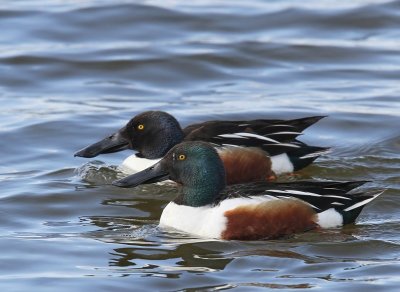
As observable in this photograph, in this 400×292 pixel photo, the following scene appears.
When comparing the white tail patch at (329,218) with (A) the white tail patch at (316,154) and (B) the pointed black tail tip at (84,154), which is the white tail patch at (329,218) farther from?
(B) the pointed black tail tip at (84,154)

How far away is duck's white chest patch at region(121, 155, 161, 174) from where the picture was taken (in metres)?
10.8

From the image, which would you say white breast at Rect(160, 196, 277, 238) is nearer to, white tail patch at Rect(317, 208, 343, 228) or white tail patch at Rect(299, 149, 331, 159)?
white tail patch at Rect(317, 208, 343, 228)

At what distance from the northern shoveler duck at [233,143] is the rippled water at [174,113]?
24 cm

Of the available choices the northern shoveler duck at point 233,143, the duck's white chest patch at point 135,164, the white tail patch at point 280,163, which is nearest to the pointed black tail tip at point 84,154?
the northern shoveler duck at point 233,143

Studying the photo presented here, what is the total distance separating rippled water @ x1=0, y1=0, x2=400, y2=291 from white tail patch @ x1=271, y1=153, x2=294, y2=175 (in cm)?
14

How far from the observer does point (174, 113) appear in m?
13.1

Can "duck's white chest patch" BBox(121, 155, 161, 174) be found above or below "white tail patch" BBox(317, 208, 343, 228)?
above

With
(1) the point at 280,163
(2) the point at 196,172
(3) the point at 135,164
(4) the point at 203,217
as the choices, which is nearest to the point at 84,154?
(3) the point at 135,164

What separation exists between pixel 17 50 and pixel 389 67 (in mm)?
4876

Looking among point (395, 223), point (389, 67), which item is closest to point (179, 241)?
point (395, 223)

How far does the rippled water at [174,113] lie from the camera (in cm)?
818

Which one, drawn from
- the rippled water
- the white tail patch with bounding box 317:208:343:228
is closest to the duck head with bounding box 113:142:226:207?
the rippled water

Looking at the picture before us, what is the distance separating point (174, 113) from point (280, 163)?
2476 millimetres

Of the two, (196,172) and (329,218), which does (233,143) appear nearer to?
(196,172)
